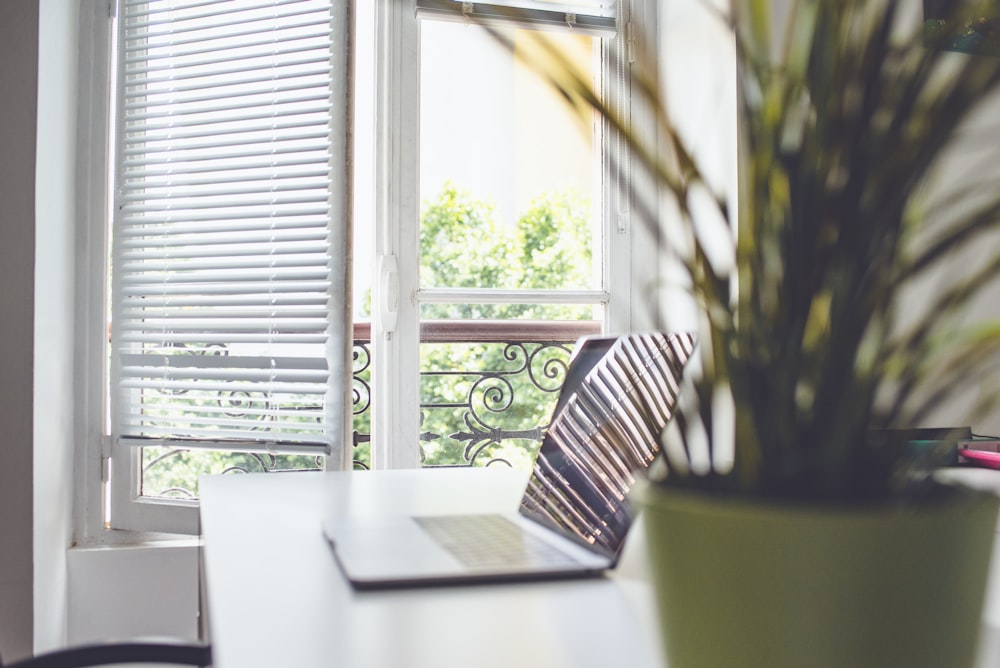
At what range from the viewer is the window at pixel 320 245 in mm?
2254

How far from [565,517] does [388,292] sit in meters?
1.46

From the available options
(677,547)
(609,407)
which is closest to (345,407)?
(609,407)

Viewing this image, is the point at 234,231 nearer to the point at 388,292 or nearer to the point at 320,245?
the point at 320,245

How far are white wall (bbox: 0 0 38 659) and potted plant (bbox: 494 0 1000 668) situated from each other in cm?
202

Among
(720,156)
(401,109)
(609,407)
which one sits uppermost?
(401,109)

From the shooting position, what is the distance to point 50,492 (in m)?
2.15

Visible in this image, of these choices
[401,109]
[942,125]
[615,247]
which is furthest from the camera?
[615,247]

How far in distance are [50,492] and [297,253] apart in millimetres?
827

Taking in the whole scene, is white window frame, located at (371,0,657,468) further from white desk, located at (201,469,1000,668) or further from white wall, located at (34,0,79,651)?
white desk, located at (201,469,1000,668)

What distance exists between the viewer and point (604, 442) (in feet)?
3.24

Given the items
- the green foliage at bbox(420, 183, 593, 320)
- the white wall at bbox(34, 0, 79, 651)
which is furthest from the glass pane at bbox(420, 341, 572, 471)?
the white wall at bbox(34, 0, 79, 651)

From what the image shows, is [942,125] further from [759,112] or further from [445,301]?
[445,301]

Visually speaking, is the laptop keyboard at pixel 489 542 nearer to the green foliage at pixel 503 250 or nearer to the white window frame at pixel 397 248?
the white window frame at pixel 397 248

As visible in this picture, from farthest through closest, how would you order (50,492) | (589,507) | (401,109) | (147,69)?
(401,109) < (147,69) < (50,492) < (589,507)
